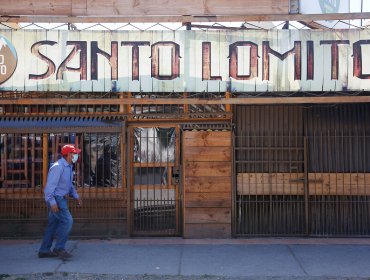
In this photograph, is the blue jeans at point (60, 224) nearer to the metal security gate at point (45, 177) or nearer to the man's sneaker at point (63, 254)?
the man's sneaker at point (63, 254)

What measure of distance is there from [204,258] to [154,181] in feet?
6.38

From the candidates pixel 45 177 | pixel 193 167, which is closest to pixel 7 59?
pixel 45 177

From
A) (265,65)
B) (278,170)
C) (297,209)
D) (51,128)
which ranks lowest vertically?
(297,209)

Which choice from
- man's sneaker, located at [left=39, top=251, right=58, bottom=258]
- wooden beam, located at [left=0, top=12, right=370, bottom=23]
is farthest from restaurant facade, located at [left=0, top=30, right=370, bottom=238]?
wooden beam, located at [left=0, top=12, right=370, bottom=23]

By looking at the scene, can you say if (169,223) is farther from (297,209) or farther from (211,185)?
(297,209)

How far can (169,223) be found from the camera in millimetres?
9516

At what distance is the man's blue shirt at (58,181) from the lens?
7.70m

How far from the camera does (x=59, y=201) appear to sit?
780cm

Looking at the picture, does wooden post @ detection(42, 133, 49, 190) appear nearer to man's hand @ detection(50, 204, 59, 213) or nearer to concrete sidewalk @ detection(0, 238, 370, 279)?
concrete sidewalk @ detection(0, 238, 370, 279)

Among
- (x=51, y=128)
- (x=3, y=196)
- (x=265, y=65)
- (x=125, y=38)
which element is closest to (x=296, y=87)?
(x=265, y=65)

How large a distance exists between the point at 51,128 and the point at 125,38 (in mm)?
2738

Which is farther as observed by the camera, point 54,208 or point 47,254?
point 47,254

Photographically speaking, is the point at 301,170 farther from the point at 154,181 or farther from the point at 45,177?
the point at 45,177

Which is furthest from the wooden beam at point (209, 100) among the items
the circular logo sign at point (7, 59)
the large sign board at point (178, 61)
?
the circular logo sign at point (7, 59)
